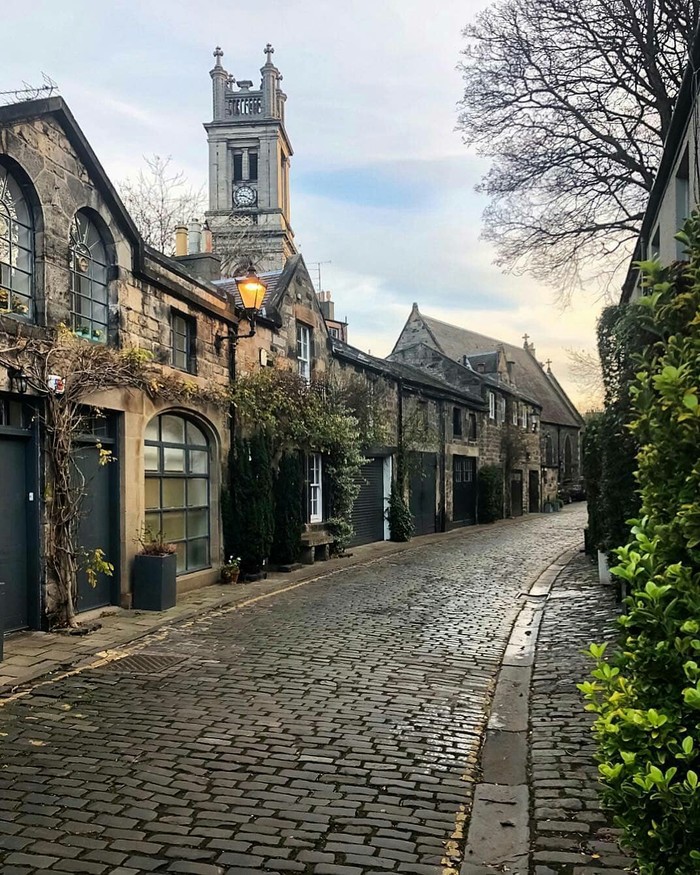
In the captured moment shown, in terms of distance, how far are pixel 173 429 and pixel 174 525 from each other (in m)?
1.61

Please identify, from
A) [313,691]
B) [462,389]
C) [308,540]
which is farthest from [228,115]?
[313,691]

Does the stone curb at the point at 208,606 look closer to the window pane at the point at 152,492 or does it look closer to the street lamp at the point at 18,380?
the window pane at the point at 152,492

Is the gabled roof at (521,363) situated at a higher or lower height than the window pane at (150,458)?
higher

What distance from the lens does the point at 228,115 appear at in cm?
5112

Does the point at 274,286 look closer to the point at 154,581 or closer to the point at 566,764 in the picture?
the point at 154,581

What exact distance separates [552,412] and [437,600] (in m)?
41.9

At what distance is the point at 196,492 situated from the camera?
1278cm

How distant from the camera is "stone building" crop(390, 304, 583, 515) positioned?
3434 centimetres

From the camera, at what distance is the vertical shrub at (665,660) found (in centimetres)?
231

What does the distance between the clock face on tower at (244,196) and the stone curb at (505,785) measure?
150 feet

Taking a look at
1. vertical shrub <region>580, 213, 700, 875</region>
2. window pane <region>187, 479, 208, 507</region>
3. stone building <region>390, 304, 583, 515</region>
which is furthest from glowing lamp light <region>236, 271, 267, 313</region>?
stone building <region>390, 304, 583, 515</region>

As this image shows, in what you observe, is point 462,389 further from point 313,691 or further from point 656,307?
point 656,307

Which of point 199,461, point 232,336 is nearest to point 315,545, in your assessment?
point 199,461

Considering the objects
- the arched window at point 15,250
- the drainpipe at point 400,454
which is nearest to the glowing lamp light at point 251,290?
the arched window at point 15,250
